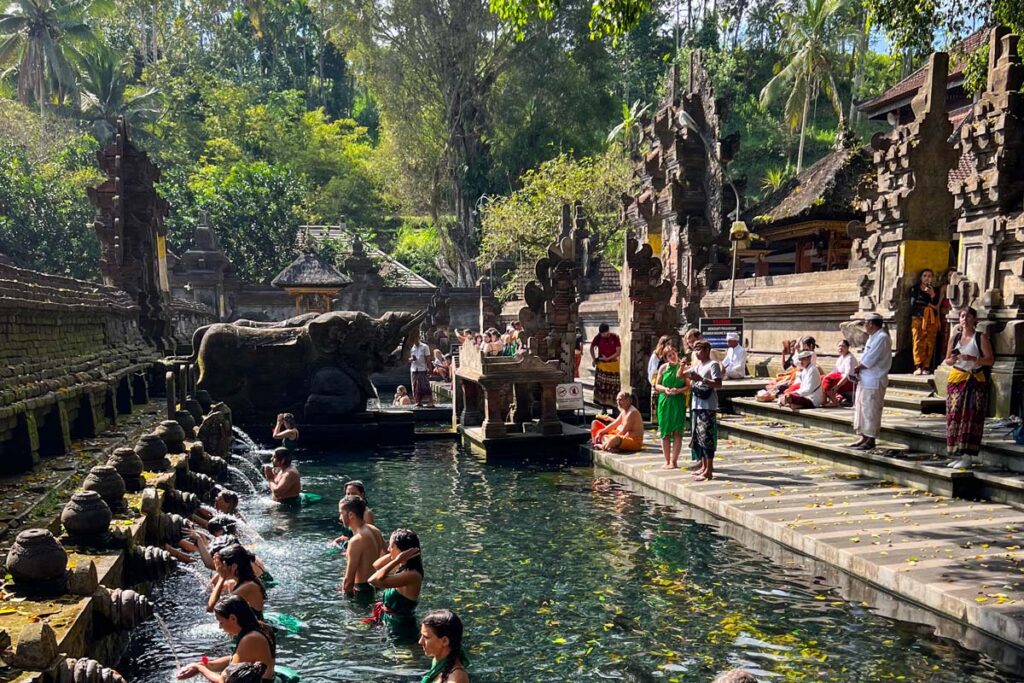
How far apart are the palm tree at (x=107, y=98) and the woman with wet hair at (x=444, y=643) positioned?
48.2 metres

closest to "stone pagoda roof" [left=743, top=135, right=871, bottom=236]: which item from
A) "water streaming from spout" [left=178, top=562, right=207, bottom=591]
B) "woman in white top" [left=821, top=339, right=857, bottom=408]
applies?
"woman in white top" [left=821, top=339, right=857, bottom=408]

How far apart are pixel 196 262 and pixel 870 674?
100 ft

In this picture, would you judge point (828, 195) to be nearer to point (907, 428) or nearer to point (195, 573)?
point (907, 428)

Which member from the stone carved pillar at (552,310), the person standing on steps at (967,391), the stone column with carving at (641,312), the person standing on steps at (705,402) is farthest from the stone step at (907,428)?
the stone carved pillar at (552,310)

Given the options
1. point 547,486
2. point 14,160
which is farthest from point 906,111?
point 14,160

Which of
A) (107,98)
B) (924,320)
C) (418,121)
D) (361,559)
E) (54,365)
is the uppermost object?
(107,98)

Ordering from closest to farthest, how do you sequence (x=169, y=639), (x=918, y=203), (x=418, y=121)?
(x=169, y=639)
(x=918, y=203)
(x=418, y=121)

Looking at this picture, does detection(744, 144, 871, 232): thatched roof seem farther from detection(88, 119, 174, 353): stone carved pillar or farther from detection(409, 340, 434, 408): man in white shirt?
detection(88, 119, 174, 353): stone carved pillar

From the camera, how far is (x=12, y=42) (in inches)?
1645

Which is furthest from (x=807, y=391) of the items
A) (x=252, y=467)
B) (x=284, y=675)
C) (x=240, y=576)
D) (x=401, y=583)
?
(x=284, y=675)

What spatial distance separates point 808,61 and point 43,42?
41.9m

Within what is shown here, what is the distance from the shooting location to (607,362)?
18.1m

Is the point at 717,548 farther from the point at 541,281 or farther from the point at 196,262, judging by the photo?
the point at 196,262

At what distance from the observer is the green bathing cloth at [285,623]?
7.18m
